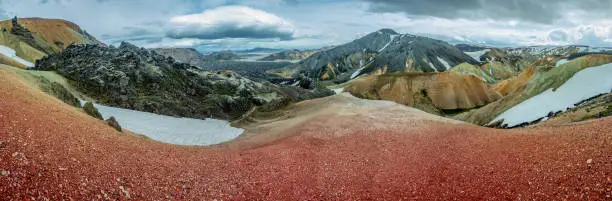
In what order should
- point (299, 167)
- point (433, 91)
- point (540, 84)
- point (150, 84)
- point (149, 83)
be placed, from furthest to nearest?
1. point (433, 91)
2. point (149, 83)
3. point (150, 84)
4. point (540, 84)
5. point (299, 167)

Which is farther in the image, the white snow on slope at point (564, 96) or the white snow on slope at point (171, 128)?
the white snow on slope at point (564, 96)

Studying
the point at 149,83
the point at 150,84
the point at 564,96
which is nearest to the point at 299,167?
the point at 564,96

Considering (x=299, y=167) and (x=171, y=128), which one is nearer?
(x=299, y=167)

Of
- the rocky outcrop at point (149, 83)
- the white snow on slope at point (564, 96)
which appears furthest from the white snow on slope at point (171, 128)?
the white snow on slope at point (564, 96)

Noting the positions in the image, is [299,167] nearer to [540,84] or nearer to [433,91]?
[540,84]

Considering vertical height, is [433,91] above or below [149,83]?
below

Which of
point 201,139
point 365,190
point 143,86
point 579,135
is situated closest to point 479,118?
point 201,139

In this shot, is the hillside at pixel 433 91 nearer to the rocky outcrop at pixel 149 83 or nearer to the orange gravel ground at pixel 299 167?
the rocky outcrop at pixel 149 83

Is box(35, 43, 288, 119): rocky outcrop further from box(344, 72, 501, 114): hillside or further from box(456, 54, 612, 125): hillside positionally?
box(456, 54, 612, 125): hillside
